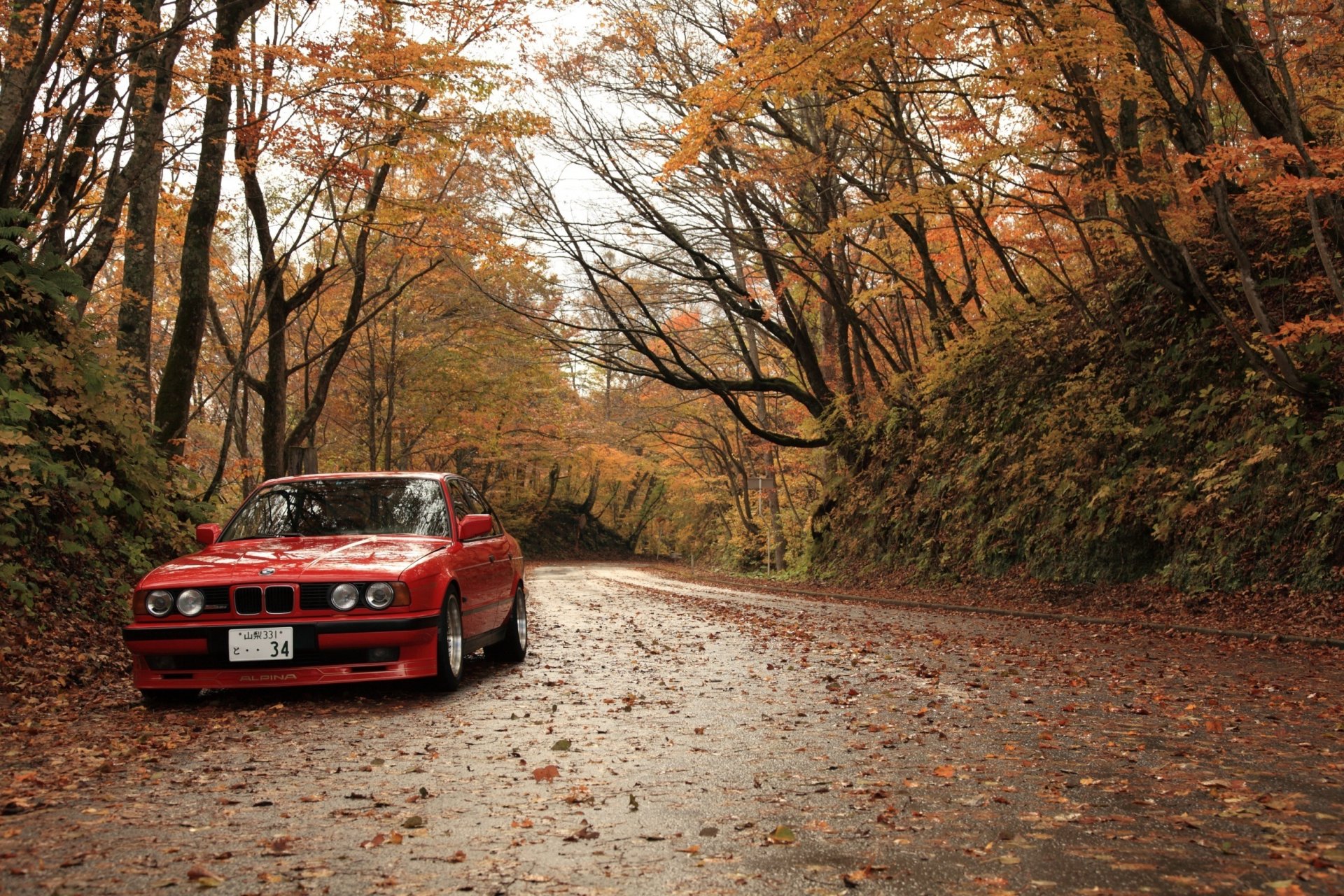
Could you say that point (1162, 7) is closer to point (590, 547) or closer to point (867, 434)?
point (867, 434)

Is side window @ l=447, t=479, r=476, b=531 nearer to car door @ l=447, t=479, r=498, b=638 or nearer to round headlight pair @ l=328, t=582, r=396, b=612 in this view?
car door @ l=447, t=479, r=498, b=638

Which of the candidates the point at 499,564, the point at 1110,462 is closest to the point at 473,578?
the point at 499,564

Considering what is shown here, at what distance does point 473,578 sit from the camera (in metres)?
8.37

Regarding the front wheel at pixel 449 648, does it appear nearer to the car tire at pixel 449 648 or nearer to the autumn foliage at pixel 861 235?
the car tire at pixel 449 648

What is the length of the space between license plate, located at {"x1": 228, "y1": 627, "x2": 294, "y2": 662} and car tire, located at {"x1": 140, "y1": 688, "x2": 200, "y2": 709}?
0.49 meters

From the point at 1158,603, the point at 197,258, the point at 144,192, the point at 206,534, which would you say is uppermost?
the point at 144,192

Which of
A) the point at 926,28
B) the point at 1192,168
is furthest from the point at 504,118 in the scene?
the point at 1192,168

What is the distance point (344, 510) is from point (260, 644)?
1.87 m

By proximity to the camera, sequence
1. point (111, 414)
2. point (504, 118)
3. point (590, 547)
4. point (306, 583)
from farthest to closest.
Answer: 1. point (590, 547)
2. point (504, 118)
3. point (111, 414)
4. point (306, 583)

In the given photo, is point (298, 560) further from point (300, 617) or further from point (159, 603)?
point (159, 603)

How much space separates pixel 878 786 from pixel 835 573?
21056 millimetres

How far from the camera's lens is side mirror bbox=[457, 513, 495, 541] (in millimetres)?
8359

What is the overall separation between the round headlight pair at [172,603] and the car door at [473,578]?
170cm

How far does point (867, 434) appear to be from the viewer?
26422 millimetres
